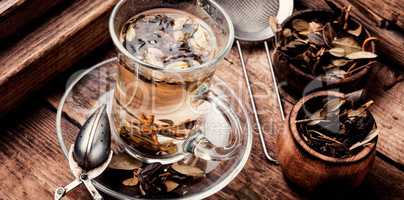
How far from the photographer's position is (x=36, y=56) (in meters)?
0.90

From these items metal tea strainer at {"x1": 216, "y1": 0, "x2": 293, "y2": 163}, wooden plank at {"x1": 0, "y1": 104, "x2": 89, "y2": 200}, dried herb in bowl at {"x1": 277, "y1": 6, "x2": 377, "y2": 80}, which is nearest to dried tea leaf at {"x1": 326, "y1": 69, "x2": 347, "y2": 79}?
dried herb in bowl at {"x1": 277, "y1": 6, "x2": 377, "y2": 80}

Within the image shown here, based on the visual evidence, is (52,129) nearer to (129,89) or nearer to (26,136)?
(26,136)

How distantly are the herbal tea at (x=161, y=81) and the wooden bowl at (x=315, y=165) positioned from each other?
114 mm

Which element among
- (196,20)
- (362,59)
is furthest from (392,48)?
(196,20)

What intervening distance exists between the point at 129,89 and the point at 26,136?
0.56 ft

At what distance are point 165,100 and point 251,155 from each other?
6.7 inches

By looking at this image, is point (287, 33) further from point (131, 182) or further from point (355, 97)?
point (131, 182)

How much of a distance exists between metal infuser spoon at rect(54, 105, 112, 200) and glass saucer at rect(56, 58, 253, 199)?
0.02m

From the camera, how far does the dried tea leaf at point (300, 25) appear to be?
1.00 m

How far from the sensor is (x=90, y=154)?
82cm

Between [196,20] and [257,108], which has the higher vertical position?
[196,20]

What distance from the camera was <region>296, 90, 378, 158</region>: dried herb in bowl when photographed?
85cm

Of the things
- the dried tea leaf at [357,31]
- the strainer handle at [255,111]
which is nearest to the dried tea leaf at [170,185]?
the strainer handle at [255,111]

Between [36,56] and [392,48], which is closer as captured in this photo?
[36,56]
